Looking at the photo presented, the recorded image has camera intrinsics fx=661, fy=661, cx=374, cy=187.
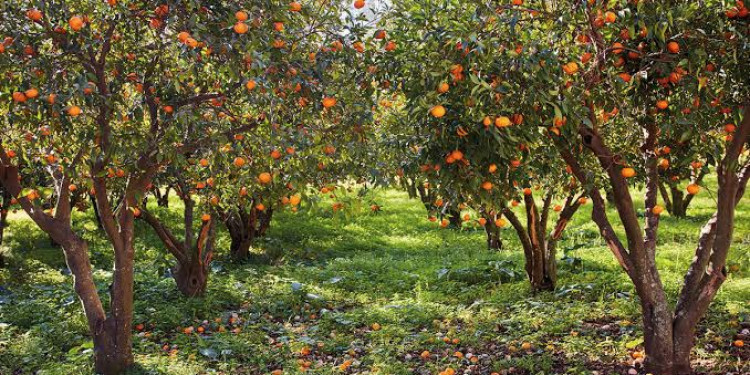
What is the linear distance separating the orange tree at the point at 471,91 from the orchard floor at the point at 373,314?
3.51 ft

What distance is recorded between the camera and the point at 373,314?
7637 millimetres

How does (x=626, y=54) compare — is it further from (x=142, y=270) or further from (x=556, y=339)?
(x=142, y=270)

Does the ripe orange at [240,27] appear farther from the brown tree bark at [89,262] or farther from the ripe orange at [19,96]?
the brown tree bark at [89,262]

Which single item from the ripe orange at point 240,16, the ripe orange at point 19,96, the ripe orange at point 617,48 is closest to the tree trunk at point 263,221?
the ripe orange at point 19,96

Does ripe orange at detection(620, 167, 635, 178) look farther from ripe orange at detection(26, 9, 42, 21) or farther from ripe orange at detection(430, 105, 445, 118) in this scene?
ripe orange at detection(26, 9, 42, 21)

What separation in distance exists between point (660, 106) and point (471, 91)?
57.1 inches

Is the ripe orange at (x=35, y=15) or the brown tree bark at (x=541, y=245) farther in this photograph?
the brown tree bark at (x=541, y=245)

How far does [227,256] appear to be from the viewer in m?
12.0

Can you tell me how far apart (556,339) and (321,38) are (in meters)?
3.57

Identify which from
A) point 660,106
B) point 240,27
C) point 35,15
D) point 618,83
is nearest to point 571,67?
point 618,83

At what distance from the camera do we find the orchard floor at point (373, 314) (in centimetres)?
595

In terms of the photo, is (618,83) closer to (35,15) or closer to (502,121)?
(502,121)

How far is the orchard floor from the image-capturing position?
5.95 metres

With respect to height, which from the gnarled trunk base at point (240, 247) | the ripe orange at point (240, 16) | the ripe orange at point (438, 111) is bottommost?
the gnarled trunk base at point (240, 247)
